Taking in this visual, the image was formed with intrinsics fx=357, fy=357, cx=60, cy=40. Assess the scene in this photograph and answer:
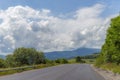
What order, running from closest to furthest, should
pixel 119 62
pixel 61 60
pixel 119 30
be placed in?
pixel 119 30, pixel 119 62, pixel 61 60

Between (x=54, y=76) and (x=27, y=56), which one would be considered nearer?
(x=54, y=76)

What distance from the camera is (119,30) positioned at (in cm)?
4153

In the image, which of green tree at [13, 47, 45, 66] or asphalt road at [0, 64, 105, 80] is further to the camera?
green tree at [13, 47, 45, 66]

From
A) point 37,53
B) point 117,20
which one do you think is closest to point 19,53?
point 37,53

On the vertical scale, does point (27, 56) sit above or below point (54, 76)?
above

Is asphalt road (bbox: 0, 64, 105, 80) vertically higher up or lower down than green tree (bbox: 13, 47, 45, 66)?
lower down

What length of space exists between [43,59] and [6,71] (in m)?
66.6

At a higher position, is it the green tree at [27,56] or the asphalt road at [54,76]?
the green tree at [27,56]

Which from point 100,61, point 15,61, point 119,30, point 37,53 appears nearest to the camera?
point 119,30

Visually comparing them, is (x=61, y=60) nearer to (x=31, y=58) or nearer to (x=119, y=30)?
(x=31, y=58)

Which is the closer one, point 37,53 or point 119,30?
point 119,30

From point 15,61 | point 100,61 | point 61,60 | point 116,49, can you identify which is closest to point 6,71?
point 116,49

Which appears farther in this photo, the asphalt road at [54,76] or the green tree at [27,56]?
the green tree at [27,56]

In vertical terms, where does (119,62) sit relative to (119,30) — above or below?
below
